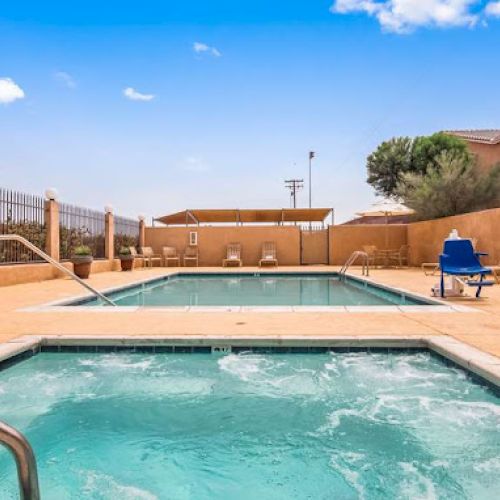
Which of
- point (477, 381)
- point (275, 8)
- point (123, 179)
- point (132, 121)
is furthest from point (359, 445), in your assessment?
point (123, 179)

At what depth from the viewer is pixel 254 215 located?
19422 mm

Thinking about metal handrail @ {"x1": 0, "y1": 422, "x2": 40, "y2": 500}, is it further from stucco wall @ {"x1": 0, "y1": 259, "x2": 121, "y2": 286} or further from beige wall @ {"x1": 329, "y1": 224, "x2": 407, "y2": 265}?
beige wall @ {"x1": 329, "y1": 224, "x2": 407, "y2": 265}

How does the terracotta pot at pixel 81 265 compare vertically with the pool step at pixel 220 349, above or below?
above

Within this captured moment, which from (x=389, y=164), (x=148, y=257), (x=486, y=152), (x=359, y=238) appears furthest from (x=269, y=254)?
(x=389, y=164)

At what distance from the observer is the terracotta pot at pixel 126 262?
1435 cm

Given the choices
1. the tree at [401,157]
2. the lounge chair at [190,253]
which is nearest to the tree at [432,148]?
the tree at [401,157]

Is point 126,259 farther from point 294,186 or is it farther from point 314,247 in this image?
point 294,186

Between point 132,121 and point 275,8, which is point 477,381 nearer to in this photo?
point 275,8

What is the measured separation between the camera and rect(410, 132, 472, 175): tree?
27.1 meters

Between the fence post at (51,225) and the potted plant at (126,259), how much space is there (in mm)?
2890

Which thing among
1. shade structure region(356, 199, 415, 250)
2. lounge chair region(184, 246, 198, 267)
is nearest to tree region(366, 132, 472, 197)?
shade structure region(356, 199, 415, 250)

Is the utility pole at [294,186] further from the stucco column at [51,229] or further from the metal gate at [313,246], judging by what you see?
the stucco column at [51,229]

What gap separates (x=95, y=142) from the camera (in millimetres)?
12703

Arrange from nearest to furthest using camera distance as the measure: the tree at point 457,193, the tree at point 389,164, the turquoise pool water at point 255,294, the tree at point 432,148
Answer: the turquoise pool water at point 255,294 < the tree at point 457,193 < the tree at point 432,148 < the tree at point 389,164
